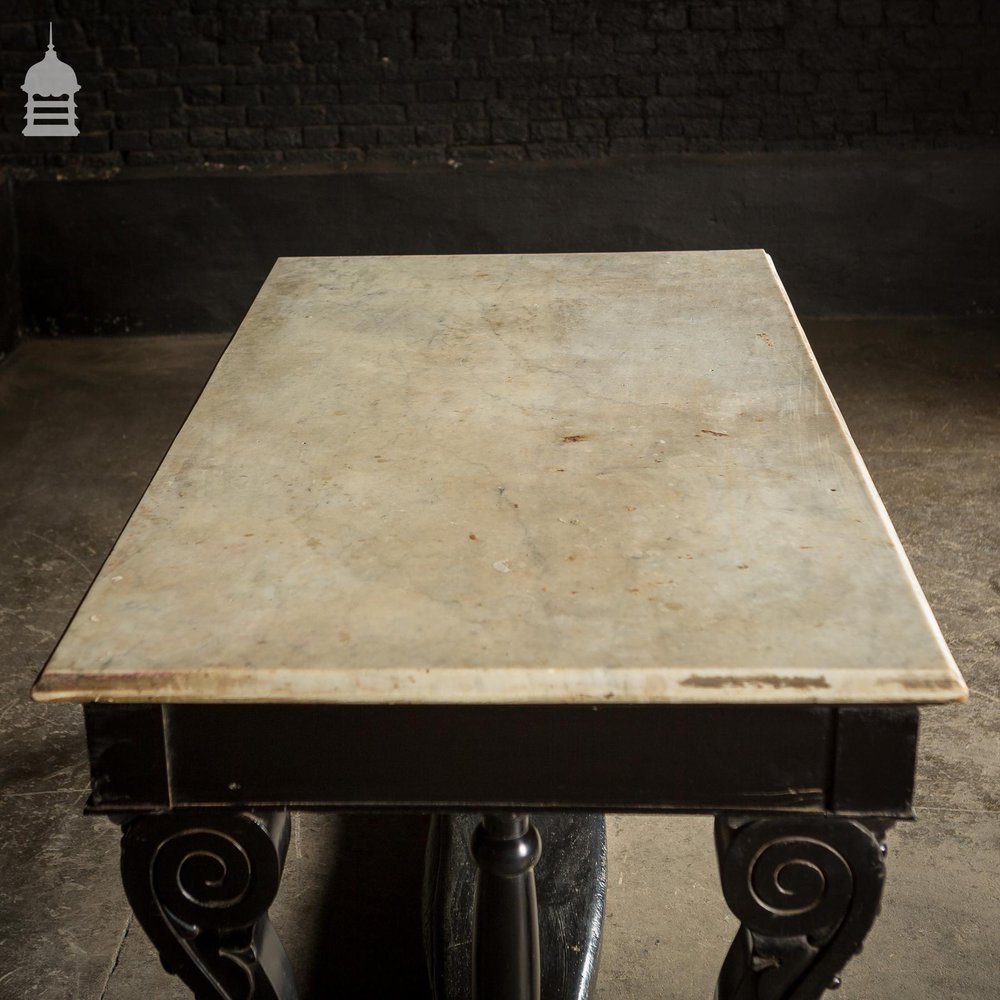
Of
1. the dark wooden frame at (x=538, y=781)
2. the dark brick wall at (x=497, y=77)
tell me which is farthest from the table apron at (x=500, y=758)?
the dark brick wall at (x=497, y=77)

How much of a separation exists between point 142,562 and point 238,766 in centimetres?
27

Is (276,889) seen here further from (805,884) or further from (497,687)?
(805,884)

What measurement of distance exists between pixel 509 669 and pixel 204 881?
406mm

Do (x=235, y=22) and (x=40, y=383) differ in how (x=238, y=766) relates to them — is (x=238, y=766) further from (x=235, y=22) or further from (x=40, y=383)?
(x=235, y=22)

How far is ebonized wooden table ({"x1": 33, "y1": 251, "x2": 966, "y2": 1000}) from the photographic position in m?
1.08

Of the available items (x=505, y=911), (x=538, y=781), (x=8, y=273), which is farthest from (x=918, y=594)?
(x=8, y=273)

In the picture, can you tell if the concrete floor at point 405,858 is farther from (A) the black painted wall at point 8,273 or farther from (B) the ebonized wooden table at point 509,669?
(A) the black painted wall at point 8,273

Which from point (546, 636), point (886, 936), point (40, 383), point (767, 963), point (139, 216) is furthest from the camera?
point (139, 216)

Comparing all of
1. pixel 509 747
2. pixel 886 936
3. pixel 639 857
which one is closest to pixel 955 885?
pixel 886 936

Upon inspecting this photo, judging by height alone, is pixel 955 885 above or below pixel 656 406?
below

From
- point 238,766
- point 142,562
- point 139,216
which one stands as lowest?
point 139,216

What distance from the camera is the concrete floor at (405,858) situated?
75.7 inches

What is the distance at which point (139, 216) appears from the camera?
15.8ft

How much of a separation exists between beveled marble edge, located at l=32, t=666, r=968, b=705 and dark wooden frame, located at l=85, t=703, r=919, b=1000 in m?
0.03
